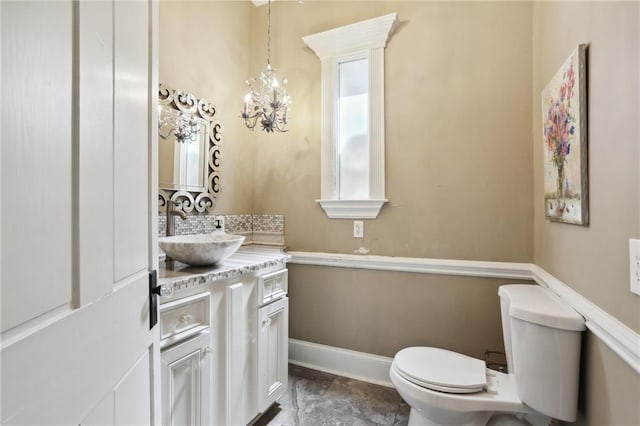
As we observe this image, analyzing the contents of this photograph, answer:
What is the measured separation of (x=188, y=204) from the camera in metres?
1.90

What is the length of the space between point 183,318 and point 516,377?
1.37m

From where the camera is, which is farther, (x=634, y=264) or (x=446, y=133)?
(x=446, y=133)

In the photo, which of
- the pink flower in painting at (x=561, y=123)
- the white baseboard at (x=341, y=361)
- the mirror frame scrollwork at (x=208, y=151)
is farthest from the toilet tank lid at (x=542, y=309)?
the mirror frame scrollwork at (x=208, y=151)

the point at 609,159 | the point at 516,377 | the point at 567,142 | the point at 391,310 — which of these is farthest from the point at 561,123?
the point at 391,310

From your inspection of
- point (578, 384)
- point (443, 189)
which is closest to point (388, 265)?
point (443, 189)

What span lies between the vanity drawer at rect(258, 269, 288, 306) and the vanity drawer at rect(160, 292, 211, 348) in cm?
37

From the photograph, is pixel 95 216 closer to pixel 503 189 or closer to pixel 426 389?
pixel 426 389

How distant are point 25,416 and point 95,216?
31 cm

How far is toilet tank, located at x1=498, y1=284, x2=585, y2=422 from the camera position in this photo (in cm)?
107

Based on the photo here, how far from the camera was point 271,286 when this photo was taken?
5.74ft

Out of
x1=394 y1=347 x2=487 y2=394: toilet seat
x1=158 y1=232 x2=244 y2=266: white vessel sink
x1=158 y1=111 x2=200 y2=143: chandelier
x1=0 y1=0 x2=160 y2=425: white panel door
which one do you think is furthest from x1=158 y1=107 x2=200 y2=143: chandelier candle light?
x1=394 y1=347 x2=487 y2=394: toilet seat

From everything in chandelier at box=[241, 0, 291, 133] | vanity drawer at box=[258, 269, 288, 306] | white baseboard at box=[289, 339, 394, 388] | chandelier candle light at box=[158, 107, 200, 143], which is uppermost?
chandelier at box=[241, 0, 291, 133]

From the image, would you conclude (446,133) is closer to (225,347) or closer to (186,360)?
(225,347)

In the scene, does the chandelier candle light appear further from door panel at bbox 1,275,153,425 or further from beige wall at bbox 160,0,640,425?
door panel at bbox 1,275,153,425
